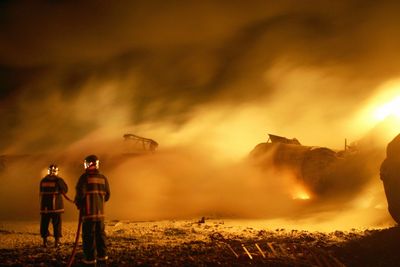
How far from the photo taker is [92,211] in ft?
24.6

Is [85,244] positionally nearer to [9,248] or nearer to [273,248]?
[9,248]

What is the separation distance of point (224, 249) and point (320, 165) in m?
17.3

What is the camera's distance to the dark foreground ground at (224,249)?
26.9 ft

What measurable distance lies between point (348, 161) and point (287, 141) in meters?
4.91

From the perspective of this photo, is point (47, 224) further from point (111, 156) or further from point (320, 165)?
point (111, 156)

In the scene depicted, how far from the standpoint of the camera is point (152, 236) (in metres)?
11.7

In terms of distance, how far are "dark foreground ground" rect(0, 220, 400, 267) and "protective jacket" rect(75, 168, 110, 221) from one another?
1204 millimetres

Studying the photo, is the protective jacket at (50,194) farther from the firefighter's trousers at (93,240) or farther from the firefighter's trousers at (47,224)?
the firefighter's trousers at (93,240)

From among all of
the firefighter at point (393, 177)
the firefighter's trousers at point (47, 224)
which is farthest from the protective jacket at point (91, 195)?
the firefighter at point (393, 177)

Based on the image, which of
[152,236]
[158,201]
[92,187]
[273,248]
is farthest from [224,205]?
[92,187]

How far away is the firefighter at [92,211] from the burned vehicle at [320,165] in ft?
63.5

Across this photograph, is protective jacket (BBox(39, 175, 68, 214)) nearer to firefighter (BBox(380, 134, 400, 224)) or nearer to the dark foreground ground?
the dark foreground ground

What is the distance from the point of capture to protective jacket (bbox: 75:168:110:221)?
748cm

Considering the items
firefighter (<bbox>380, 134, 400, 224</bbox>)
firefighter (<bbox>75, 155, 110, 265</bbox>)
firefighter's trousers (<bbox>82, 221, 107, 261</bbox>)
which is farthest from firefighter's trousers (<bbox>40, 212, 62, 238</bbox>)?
firefighter (<bbox>380, 134, 400, 224</bbox>)
